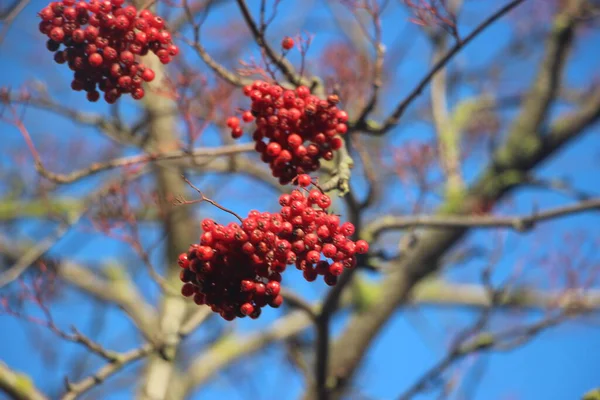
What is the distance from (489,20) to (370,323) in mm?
3092

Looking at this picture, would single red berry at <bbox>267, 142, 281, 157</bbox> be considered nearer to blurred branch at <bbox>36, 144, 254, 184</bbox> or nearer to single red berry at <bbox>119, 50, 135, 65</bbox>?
single red berry at <bbox>119, 50, 135, 65</bbox>

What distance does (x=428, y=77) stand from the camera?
9.10 ft

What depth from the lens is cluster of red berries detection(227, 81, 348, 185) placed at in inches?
89.9

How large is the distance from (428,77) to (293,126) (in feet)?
2.80

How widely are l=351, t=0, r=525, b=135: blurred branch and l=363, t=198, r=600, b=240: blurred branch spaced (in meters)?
1.07

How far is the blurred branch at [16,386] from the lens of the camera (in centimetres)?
367

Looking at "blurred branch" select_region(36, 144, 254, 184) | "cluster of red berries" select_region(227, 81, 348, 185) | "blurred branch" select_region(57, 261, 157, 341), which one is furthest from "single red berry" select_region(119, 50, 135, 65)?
"blurred branch" select_region(57, 261, 157, 341)

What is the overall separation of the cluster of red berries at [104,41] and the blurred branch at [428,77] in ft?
3.57

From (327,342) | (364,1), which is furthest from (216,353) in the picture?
(364,1)

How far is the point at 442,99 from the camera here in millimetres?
6707

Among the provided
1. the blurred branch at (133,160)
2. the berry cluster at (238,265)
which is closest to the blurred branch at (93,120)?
the blurred branch at (133,160)

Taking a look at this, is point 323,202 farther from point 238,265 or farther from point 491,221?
point 491,221

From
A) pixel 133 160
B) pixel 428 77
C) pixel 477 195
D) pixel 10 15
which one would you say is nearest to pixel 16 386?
pixel 133 160

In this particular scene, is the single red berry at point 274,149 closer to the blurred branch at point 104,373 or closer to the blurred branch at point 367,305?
the blurred branch at point 104,373
